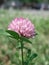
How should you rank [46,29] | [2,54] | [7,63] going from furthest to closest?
[46,29], [2,54], [7,63]

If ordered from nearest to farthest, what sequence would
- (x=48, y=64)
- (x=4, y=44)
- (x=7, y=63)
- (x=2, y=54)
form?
(x=48, y=64)
(x=7, y=63)
(x=2, y=54)
(x=4, y=44)

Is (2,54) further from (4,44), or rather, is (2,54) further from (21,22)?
(21,22)

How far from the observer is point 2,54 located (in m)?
4.02

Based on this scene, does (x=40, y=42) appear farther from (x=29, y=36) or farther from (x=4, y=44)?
(x=29, y=36)

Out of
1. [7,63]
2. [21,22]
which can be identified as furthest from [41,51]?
[21,22]

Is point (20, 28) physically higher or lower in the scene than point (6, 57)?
higher

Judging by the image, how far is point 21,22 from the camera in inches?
65.2

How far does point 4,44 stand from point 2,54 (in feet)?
2.00

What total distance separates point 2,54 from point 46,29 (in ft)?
7.83

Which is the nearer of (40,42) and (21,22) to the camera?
(21,22)

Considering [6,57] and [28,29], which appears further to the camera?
[6,57]

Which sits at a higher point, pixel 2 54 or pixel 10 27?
pixel 10 27

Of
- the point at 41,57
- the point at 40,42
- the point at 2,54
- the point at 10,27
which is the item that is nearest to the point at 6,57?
the point at 2,54

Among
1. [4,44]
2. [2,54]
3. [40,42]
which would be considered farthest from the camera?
[40,42]
